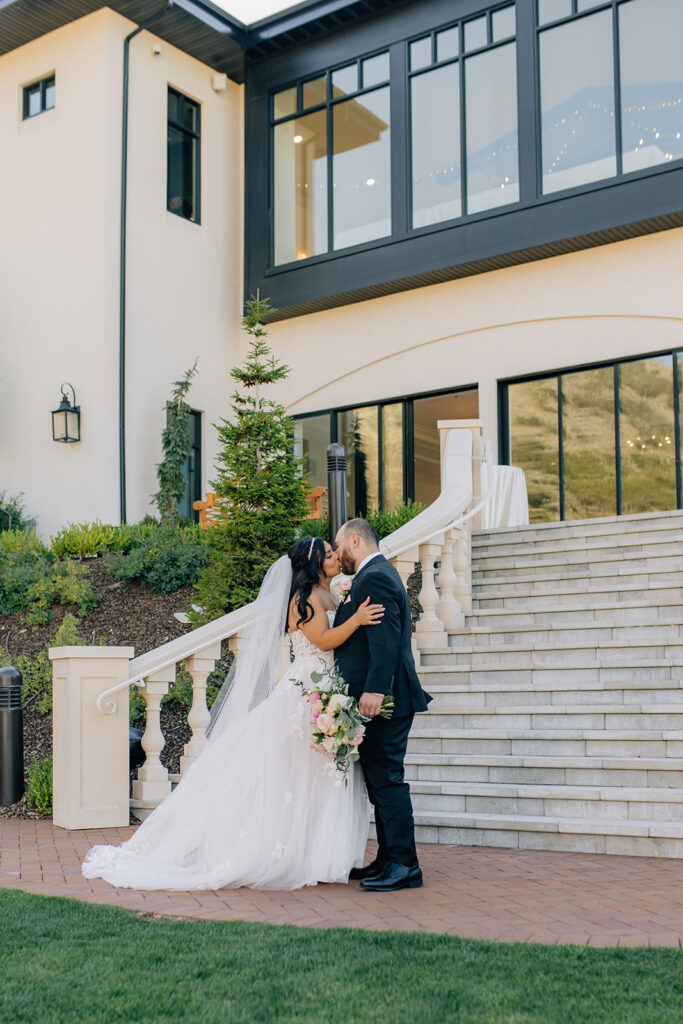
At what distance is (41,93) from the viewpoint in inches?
706

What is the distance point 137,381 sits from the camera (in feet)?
55.2

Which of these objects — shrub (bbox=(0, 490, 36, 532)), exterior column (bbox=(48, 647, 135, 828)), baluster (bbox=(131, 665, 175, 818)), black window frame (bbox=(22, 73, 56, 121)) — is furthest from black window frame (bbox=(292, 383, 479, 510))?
exterior column (bbox=(48, 647, 135, 828))

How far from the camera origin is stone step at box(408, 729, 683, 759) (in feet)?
21.6

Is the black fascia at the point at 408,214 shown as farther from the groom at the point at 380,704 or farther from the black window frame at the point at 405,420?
the groom at the point at 380,704

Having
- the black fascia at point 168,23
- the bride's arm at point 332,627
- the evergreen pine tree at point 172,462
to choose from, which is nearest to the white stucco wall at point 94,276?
the black fascia at point 168,23

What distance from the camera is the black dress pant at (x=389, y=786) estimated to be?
527 cm

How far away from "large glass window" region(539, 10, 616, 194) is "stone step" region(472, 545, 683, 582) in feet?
23.7

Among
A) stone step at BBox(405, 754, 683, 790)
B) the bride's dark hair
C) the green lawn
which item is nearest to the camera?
the green lawn

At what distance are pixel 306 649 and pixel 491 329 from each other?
11521mm

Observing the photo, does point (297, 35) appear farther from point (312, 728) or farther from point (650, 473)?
point (312, 728)

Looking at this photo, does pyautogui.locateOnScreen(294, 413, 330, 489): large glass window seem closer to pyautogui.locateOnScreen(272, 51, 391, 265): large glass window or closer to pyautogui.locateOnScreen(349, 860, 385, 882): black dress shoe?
pyautogui.locateOnScreen(272, 51, 391, 265): large glass window

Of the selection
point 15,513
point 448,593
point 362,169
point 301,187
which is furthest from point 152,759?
point 301,187

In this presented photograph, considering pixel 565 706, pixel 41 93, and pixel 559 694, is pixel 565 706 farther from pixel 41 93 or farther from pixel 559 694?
pixel 41 93

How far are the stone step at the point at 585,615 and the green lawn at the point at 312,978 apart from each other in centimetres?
465
